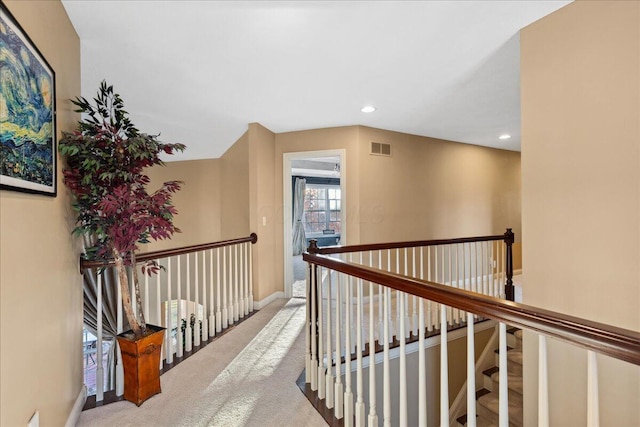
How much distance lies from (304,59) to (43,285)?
2130 mm

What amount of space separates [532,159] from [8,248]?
272cm

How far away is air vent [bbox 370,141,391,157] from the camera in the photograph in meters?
4.20

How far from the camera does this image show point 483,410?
3180mm

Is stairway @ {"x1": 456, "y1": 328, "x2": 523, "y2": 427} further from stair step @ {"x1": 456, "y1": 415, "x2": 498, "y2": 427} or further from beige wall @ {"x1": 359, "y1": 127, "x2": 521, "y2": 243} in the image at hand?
beige wall @ {"x1": 359, "y1": 127, "x2": 521, "y2": 243}

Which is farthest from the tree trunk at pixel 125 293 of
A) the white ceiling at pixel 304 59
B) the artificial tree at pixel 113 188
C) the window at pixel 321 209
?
the window at pixel 321 209

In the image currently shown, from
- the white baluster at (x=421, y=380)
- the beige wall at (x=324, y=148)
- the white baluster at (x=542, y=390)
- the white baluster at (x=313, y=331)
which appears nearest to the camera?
the white baluster at (x=542, y=390)

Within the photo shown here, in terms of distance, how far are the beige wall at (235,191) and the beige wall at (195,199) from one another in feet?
0.53

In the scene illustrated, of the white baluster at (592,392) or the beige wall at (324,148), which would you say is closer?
the white baluster at (592,392)

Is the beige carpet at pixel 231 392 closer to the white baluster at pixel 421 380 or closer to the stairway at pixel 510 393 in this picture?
the white baluster at pixel 421 380

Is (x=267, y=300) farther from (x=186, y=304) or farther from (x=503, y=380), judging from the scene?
(x=503, y=380)

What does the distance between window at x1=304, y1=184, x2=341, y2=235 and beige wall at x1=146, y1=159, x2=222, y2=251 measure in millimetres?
3788

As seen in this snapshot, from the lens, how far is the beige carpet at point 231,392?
1765mm

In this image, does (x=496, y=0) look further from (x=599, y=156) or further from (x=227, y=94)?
(x=227, y=94)

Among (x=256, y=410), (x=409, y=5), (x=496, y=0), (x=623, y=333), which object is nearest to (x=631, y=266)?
(x=623, y=333)
